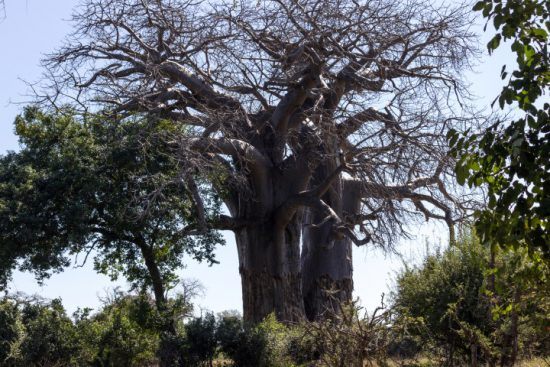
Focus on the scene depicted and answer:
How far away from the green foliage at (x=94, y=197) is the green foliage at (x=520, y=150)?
1025cm

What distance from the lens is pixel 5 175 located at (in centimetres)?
1650

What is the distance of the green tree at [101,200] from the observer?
614 inches

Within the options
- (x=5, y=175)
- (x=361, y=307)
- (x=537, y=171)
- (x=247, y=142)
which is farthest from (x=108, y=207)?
(x=537, y=171)

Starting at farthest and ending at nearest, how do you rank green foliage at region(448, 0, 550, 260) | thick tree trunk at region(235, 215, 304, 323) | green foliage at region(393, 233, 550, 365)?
thick tree trunk at region(235, 215, 304, 323) → green foliage at region(393, 233, 550, 365) → green foliage at region(448, 0, 550, 260)

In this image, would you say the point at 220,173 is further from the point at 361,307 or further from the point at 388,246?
the point at 361,307

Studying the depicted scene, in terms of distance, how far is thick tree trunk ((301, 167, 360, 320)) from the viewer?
20.4 meters

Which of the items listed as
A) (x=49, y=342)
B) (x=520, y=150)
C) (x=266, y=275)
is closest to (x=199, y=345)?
(x=49, y=342)

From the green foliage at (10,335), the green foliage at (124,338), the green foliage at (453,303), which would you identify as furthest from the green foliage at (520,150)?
the green foliage at (10,335)

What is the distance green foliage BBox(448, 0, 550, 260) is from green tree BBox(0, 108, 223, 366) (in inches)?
408

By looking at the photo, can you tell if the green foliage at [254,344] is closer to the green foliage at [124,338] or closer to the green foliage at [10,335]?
the green foliage at [124,338]

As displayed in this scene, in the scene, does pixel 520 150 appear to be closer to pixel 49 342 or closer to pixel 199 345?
pixel 199 345

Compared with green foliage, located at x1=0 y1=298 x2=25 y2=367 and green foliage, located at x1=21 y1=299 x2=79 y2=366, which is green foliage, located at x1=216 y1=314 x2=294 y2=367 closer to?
green foliage, located at x1=21 y1=299 x2=79 y2=366

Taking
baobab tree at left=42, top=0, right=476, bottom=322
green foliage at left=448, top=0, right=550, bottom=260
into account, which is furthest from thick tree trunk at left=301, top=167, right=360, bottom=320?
green foliage at left=448, top=0, right=550, bottom=260

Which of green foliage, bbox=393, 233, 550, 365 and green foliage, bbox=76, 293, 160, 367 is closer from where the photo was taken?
green foliage, bbox=393, 233, 550, 365
